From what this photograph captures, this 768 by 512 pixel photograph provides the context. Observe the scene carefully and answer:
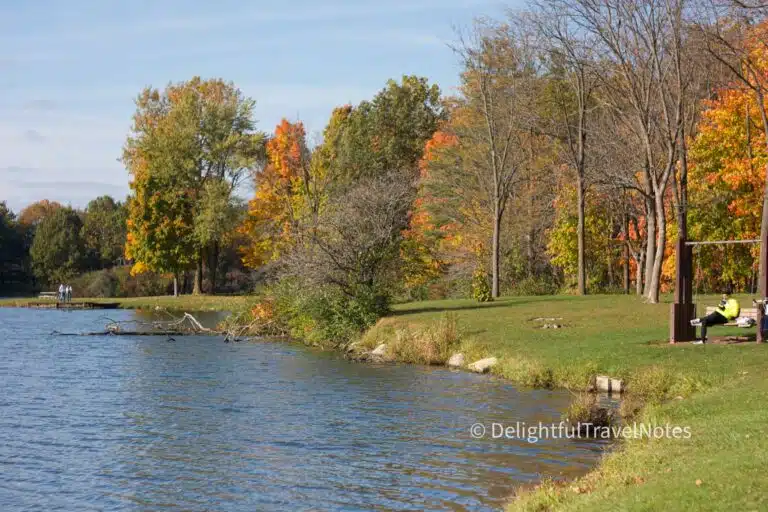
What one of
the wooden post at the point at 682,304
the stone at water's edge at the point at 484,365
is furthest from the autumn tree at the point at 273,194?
the wooden post at the point at 682,304

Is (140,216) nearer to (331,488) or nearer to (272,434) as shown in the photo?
(272,434)

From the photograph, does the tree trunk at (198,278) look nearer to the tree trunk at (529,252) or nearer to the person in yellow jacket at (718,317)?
the tree trunk at (529,252)

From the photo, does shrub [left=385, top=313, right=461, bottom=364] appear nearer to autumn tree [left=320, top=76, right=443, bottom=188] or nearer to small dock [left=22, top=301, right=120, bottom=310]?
autumn tree [left=320, top=76, right=443, bottom=188]

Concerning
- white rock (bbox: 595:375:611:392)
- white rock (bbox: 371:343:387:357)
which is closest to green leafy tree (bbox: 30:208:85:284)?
white rock (bbox: 371:343:387:357)

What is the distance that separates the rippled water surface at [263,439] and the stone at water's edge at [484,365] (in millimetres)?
856

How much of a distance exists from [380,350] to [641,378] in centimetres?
1386

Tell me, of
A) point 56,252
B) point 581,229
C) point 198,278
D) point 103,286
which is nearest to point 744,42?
point 581,229

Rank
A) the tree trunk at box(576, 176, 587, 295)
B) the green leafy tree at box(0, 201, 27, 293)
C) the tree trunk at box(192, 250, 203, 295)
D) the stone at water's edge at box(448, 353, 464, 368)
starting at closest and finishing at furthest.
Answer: the stone at water's edge at box(448, 353, 464, 368) → the tree trunk at box(576, 176, 587, 295) → the tree trunk at box(192, 250, 203, 295) → the green leafy tree at box(0, 201, 27, 293)

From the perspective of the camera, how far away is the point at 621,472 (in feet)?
43.9

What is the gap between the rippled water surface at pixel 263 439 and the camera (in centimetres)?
1541

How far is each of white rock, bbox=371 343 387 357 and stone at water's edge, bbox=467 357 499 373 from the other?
5.29 metres

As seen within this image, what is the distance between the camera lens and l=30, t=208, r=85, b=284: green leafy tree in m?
96.4

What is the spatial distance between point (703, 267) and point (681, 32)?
16758 mm

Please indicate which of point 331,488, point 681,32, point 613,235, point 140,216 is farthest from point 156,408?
point 140,216
